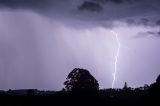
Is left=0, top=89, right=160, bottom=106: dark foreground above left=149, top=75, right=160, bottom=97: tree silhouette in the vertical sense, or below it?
below

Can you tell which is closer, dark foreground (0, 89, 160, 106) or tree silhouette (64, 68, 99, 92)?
dark foreground (0, 89, 160, 106)

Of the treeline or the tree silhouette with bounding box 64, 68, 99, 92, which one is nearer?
the treeline

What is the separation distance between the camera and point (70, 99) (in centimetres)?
6850

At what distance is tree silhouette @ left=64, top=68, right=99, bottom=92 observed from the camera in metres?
83.8

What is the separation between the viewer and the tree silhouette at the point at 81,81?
275 ft

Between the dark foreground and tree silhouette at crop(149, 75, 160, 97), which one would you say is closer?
the dark foreground

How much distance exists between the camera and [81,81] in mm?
86312

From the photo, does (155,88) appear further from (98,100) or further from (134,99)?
(98,100)

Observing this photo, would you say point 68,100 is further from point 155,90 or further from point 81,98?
point 155,90

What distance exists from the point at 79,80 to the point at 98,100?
16315mm

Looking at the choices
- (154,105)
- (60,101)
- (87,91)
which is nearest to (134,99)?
(154,105)

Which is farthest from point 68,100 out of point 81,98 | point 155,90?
point 155,90

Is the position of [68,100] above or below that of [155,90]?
below

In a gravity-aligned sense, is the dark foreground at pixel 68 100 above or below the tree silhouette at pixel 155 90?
Answer: below
